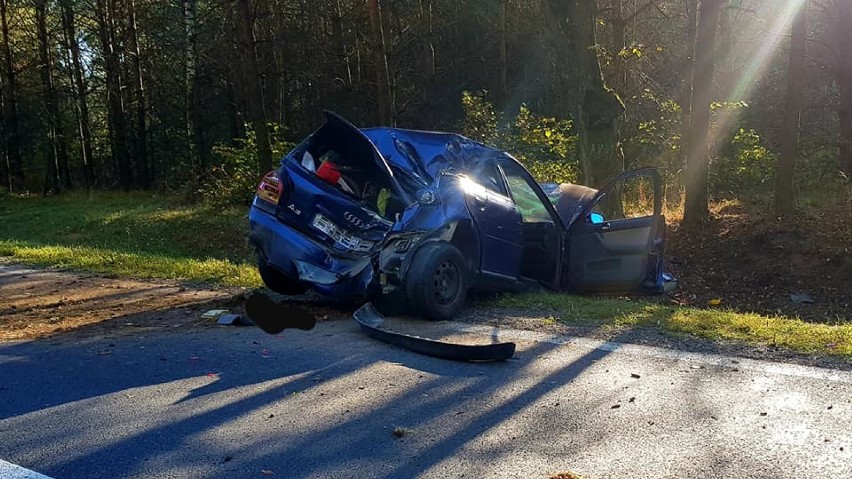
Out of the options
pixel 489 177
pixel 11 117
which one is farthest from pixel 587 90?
pixel 11 117

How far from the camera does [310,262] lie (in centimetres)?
639

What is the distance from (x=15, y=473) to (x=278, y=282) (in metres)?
4.24

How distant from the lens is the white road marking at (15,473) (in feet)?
9.88

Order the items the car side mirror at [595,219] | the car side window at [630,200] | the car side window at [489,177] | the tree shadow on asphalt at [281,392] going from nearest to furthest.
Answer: the tree shadow on asphalt at [281,392] < the car side window at [489,177] < the car side mirror at [595,219] < the car side window at [630,200]

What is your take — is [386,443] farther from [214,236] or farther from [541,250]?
[214,236]

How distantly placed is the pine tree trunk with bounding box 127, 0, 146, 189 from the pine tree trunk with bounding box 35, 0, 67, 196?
3327 millimetres

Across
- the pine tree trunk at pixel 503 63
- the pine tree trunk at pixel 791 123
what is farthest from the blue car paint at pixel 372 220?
the pine tree trunk at pixel 503 63

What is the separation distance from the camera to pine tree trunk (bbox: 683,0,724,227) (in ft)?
41.1

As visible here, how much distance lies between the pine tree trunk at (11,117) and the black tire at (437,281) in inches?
1206

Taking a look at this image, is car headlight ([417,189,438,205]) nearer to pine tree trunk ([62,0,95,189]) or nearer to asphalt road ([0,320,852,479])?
asphalt road ([0,320,852,479])

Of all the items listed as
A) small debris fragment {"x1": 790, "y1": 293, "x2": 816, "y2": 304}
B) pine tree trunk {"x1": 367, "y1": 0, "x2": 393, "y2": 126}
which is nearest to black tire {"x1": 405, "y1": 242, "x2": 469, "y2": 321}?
small debris fragment {"x1": 790, "y1": 293, "x2": 816, "y2": 304}

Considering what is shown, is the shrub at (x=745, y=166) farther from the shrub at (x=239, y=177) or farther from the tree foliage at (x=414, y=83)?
the shrub at (x=239, y=177)

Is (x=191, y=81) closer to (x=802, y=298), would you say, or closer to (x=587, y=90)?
(x=587, y=90)

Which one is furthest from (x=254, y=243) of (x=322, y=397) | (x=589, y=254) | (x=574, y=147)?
(x=574, y=147)
